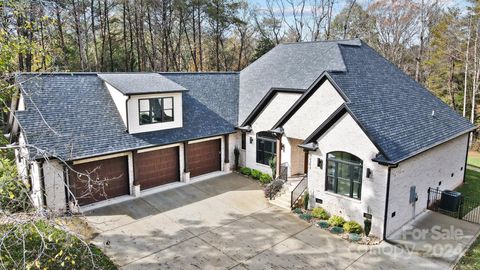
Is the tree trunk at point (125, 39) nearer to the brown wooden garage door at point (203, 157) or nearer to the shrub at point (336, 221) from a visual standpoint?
the brown wooden garage door at point (203, 157)

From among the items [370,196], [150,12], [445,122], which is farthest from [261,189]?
[150,12]

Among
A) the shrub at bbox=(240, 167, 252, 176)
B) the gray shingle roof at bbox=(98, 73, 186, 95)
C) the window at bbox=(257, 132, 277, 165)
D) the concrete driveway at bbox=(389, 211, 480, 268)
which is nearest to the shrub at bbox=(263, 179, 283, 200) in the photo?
the window at bbox=(257, 132, 277, 165)

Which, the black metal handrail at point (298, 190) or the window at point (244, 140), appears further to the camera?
the window at point (244, 140)

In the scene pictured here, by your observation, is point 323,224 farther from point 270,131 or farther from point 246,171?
point 246,171

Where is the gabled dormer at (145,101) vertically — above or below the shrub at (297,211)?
above

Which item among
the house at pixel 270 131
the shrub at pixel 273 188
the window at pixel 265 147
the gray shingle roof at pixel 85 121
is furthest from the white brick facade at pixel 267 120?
the shrub at pixel 273 188

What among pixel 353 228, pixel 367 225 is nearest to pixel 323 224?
pixel 353 228

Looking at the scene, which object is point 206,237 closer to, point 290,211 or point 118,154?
point 290,211
